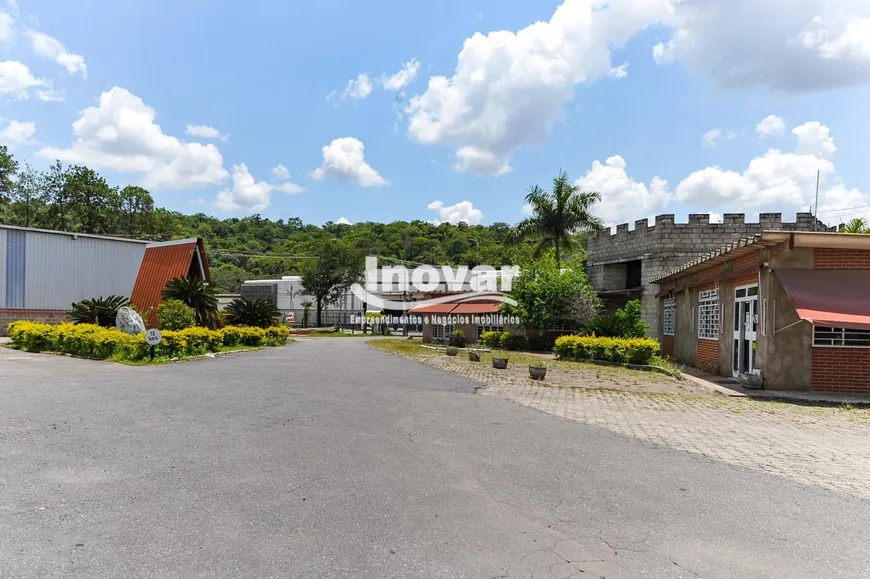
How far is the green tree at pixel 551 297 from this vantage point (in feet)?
78.6

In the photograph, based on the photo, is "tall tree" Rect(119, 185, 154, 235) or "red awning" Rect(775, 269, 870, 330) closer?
"red awning" Rect(775, 269, 870, 330)

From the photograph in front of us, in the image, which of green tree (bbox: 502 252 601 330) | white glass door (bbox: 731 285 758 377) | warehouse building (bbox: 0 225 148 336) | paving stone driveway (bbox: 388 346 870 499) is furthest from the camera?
warehouse building (bbox: 0 225 148 336)

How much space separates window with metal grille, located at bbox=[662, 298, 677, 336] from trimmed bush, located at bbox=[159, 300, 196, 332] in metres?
19.8

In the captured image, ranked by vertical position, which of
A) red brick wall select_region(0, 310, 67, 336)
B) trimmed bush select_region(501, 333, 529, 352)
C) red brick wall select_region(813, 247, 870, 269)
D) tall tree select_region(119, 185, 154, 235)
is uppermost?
tall tree select_region(119, 185, 154, 235)

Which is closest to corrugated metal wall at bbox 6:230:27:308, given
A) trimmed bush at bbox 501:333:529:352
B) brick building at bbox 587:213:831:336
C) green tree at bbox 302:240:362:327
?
green tree at bbox 302:240:362:327

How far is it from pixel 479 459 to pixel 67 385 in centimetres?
862

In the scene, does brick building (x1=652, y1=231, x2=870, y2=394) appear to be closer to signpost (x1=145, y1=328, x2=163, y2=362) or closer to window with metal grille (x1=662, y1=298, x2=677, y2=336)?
window with metal grille (x1=662, y1=298, x2=677, y2=336)

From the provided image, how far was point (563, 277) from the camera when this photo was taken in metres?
24.4

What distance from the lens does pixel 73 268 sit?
29797mm

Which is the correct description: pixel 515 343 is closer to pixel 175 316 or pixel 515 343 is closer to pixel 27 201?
pixel 175 316

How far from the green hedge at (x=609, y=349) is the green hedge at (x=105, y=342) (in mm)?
13196

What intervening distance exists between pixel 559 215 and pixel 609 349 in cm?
1329

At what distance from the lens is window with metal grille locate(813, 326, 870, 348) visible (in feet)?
37.0

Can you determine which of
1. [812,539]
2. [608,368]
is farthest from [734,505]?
[608,368]
